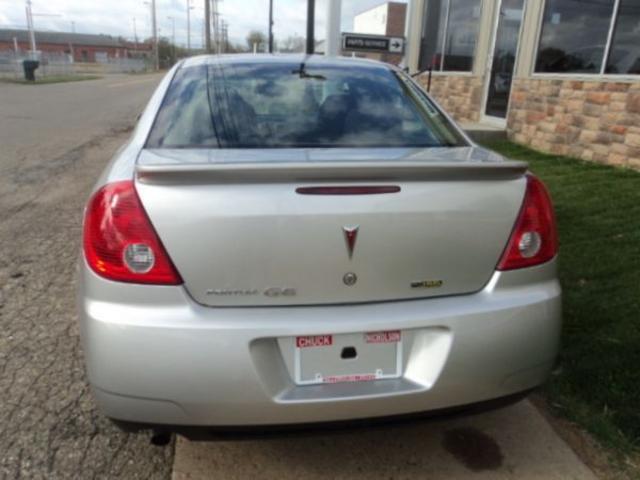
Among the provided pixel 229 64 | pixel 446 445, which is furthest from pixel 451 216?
pixel 229 64

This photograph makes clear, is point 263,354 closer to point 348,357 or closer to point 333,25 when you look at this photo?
point 348,357

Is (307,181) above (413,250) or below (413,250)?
above

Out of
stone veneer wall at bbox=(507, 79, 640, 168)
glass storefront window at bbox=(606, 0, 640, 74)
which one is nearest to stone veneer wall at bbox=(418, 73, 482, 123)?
stone veneer wall at bbox=(507, 79, 640, 168)

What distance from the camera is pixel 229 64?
9.52 ft

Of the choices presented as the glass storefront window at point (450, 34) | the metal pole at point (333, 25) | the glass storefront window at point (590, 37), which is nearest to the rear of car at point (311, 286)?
the glass storefront window at point (590, 37)

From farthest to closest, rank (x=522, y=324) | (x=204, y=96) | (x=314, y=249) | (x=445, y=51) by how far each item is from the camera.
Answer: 1. (x=445, y=51)
2. (x=204, y=96)
3. (x=522, y=324)
4. (x=314, y=249)

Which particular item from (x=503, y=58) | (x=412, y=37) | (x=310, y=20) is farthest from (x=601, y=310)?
(x=412, y=37)

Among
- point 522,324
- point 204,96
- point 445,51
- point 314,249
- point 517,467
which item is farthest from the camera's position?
point 445,51

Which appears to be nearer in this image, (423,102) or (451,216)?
(451,216)

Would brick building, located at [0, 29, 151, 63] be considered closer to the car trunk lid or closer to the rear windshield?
the rear windshield

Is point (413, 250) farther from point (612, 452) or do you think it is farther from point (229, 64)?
point (229, 64)

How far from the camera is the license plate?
1796mm

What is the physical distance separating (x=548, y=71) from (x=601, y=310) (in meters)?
6.16

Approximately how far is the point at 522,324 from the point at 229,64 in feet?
6.28
